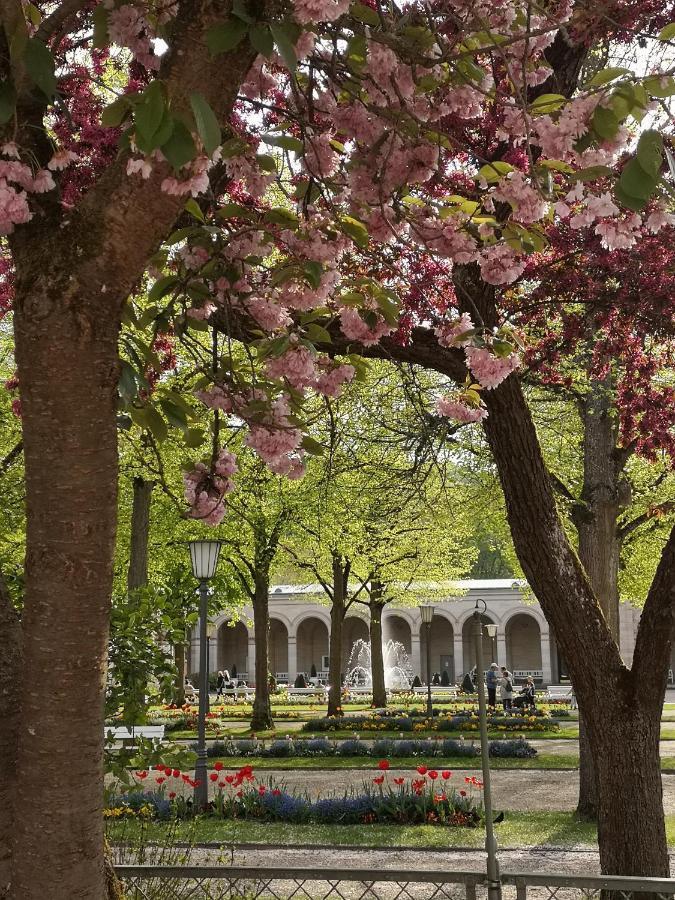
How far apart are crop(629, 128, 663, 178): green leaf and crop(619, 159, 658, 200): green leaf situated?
4 centimetres

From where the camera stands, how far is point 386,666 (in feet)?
159

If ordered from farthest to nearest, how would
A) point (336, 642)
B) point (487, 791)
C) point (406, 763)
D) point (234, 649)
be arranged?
1. point (234, 649)
2. point (336, 642)
3. point (406, 763)
4. point (487, 791)

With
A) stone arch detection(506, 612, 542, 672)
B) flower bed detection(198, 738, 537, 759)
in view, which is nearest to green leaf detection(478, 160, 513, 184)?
flower bed detection(198, 738, 537, 759)

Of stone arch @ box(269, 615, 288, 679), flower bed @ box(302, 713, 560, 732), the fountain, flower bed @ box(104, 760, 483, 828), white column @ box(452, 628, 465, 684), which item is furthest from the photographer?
stone arch @ box(269, 615, 288, 679)

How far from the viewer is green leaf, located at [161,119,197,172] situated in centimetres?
196

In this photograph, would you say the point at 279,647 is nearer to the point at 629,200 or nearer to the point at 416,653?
the point at 416,653

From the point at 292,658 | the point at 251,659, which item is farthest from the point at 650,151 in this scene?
the point at 292,658

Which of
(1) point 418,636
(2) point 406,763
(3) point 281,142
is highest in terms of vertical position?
(3) point 281,142

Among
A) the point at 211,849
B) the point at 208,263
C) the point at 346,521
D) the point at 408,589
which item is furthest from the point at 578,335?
the point at 408,589

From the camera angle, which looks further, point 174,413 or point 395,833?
point 395,833

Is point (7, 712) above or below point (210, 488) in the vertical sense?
below

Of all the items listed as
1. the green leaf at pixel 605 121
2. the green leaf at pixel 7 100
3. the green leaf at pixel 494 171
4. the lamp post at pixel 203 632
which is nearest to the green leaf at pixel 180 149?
the green leaf at pixel 7 100

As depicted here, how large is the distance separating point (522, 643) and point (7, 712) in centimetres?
5087

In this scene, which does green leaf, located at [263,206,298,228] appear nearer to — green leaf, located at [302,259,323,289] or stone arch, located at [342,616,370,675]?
green leaf, located at [302,259,323,289]
